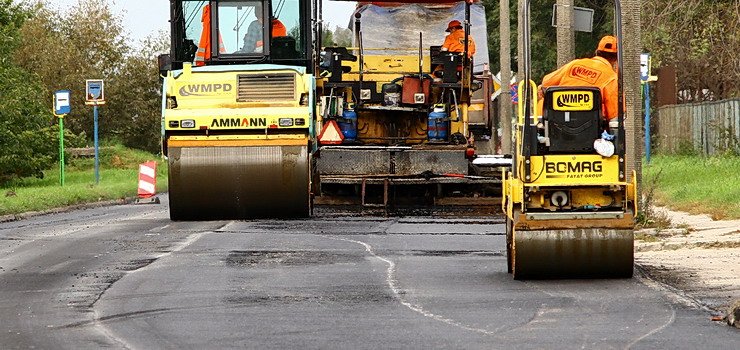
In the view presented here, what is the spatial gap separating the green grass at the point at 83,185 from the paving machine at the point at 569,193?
14.4m

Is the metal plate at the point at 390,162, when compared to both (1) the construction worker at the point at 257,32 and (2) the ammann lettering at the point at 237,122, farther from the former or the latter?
(2) the ammann lettering at the point at 237,122

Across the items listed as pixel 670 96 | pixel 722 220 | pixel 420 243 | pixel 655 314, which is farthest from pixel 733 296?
pixel 670 96

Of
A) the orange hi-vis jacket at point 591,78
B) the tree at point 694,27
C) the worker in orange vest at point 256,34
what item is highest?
the tree at point 694,27

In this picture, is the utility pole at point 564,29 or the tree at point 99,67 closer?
the utility pole at point 564,29

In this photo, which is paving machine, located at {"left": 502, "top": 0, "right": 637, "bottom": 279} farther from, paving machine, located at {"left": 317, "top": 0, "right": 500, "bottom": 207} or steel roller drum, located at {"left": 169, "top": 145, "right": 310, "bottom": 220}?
paving machine, located at {"left": 317, "top": 0, "right": 500, "bottom": 207}

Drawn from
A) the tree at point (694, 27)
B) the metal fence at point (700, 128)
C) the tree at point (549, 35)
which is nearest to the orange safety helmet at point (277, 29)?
the tree at point (694, 27)

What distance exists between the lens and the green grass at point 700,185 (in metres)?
21.3

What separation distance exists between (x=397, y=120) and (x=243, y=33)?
3926 millimetres

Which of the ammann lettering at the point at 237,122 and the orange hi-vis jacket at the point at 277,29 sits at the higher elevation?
the orange hi-vis jacket at the point at 277,29

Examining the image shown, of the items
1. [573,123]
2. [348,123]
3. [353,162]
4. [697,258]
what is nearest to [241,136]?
[353,162]

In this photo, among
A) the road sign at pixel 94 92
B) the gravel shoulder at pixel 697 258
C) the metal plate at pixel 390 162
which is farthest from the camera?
the road sign at pixel 94 92

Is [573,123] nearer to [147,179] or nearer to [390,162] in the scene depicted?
[390,162]

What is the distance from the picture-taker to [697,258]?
14109 mm

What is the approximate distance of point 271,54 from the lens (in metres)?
20.8
